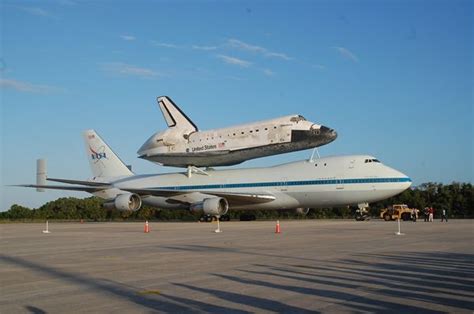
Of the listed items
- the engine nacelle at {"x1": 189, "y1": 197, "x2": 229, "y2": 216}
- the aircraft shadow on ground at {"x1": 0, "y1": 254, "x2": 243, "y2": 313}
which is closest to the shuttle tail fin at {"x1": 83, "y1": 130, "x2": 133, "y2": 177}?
the engine nacelle at {"x1": 189, "y1": 197, "x2": 229, "y2": 216}

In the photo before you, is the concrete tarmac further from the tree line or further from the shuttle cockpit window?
the tree line

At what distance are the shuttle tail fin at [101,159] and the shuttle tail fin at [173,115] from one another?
8.81 meters

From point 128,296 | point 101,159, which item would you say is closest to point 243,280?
point 128,296

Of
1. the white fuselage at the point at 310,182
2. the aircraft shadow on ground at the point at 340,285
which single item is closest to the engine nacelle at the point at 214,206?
the white fuselage at the point at 310,182

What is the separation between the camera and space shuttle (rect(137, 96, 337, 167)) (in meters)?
39.3

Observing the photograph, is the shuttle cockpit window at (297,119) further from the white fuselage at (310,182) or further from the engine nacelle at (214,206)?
the engine nacelle at (214,206)

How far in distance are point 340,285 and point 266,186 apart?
1315 inches

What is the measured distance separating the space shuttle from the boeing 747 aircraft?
1887 mm

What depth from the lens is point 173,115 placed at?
153 feet

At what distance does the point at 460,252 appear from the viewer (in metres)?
15.0

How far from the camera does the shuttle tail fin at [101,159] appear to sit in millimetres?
53031

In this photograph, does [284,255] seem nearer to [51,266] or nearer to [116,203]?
[51,266]

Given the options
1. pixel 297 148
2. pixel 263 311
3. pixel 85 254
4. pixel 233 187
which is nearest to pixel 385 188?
pixel 297 148

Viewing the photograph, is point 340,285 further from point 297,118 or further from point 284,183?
point 284,183
